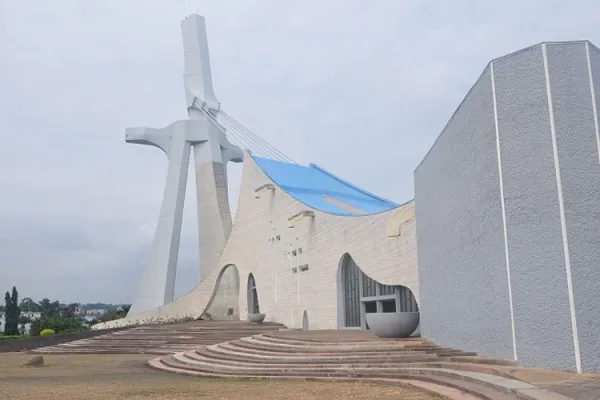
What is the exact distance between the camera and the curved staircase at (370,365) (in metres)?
6.44

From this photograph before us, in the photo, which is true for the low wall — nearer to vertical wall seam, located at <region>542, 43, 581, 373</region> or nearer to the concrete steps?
the concrete steps

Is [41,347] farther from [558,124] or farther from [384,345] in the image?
[558,124]

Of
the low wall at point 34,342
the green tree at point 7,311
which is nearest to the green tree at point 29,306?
the green tree at point 7,311

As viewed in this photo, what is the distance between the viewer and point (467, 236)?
8578 mm

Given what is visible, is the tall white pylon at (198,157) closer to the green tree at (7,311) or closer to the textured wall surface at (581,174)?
the green tree at (7,311)

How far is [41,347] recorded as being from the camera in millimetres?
22141

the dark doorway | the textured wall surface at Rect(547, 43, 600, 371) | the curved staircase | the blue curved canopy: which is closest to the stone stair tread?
the curved staircase

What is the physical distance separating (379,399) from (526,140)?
3.43m

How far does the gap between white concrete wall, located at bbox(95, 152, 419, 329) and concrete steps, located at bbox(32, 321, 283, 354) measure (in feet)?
5.35

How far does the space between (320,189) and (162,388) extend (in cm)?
1673

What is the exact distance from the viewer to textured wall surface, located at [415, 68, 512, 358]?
7574mm

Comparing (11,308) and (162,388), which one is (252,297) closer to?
(162,388)

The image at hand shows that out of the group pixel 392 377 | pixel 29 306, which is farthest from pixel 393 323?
pixel 29 306

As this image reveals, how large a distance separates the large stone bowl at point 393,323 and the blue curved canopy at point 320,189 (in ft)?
30.5
